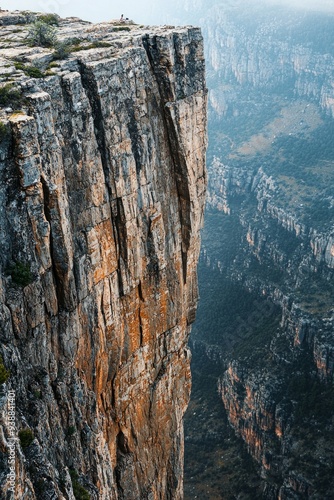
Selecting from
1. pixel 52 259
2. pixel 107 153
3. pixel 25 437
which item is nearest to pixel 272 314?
pixel 107 153

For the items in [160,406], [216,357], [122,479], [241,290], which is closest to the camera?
[122,479]

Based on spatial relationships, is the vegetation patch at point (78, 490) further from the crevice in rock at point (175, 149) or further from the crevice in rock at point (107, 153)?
the crevice in rock at point (175, 149)

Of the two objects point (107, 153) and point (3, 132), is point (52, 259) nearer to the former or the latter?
point (3, 132)

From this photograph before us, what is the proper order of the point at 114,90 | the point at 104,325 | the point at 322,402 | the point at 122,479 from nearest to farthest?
the point at 114,90
the point at 104,325
the point at 122,479
the point at 322,402

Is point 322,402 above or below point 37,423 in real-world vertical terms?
below

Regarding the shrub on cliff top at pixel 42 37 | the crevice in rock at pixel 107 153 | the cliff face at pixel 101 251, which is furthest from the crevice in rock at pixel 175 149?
the shrub on cliff top at pixel 42 37

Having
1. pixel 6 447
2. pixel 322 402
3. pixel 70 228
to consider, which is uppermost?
pixel 70 228

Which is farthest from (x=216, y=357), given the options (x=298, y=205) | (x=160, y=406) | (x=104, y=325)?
(x=104, y=325)

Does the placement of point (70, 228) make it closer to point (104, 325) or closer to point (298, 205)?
point (104, 325)

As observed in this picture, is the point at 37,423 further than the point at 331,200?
No
